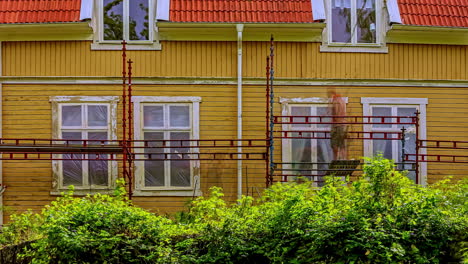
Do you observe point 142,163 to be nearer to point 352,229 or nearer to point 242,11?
point 242,11

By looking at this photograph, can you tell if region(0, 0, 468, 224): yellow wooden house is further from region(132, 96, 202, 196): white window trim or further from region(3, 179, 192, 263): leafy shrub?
region(3, 179, 192, 263): leafy shrub

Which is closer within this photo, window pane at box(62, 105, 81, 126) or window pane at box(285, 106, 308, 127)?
window pane at box(62, 105, 81, 126)

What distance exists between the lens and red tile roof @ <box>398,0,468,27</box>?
13258 mm

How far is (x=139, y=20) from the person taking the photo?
13.5 m

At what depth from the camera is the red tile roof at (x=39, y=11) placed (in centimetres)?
1286

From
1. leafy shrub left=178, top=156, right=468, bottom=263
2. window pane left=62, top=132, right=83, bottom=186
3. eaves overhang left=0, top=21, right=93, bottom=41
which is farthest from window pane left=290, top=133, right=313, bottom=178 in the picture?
eaves overhang left=0, top=21, right=93, bottom=41

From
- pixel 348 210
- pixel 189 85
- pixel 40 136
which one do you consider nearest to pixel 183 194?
pixel 189 85

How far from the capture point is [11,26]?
1287 cm

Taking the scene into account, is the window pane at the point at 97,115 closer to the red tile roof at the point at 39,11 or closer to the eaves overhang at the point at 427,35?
the red tile roof at the point at 39,11

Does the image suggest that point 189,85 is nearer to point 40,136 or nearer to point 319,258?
point 40,136

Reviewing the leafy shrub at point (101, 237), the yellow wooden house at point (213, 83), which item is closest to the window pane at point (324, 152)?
the yellow wooden house at point (213, 83)

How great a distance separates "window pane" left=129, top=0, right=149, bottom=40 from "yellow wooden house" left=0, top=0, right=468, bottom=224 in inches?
0.9

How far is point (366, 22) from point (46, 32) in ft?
22.9

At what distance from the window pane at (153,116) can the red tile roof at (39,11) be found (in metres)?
2.38
